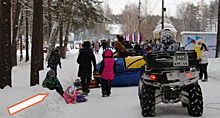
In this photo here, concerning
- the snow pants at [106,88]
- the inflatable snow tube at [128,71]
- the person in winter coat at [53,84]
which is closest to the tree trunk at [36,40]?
the person in winter coat at [53,84]

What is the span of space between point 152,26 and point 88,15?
163ft

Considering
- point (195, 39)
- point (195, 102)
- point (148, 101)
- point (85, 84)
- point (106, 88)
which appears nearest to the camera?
point (195, 102)

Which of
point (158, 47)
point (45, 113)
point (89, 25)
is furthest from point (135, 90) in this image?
point (89, 25)

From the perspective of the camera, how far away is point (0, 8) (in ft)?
29.4

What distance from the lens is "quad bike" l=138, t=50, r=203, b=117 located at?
6.32 meters

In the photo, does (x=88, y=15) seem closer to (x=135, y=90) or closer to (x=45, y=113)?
(x=135, y=90)

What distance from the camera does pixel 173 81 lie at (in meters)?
6.32

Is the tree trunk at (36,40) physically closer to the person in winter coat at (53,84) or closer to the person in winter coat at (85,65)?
the person in winter coat at (53,84)

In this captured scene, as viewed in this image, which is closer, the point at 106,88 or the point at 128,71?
the point at 106,88

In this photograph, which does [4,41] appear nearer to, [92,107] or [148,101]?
[92,107]

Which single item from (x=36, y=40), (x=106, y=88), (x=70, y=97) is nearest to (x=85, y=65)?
(x=106, y=88)

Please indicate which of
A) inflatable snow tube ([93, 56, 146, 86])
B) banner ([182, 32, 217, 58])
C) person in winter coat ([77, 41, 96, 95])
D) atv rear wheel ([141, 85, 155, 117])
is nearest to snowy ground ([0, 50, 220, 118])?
atv rear wheel ([141, 85, 155, 117])

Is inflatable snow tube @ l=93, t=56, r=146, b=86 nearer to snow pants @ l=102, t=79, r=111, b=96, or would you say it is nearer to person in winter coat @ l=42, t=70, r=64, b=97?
snow pants @ l=102, t=79, r=111, b=96

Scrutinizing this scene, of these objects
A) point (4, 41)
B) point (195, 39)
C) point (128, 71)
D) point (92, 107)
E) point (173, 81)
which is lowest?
point (92, 107)
